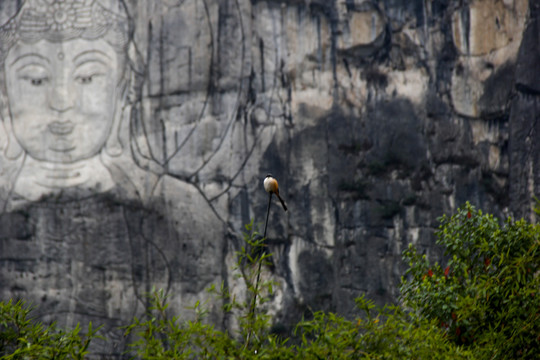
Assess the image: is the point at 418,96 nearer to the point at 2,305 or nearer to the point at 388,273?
the point at 388,273

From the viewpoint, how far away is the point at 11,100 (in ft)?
27.0

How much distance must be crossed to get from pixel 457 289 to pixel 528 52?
532 cm

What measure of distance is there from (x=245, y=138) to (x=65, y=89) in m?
2.01

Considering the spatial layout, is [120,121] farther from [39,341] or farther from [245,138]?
[39,341]

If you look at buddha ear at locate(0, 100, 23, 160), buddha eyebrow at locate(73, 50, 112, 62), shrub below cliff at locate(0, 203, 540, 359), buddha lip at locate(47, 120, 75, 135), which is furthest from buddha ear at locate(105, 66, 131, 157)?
shrub below cliff at locate(0, 203, 540, 359)

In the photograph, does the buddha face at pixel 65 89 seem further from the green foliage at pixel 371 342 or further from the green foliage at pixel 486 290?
the green foliage at pixel 371 342

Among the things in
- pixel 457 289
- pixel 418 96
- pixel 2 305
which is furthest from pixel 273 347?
pixel 418 96

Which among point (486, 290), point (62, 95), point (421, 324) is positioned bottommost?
point (421, 324)

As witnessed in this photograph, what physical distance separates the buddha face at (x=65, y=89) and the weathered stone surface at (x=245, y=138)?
0.05ft

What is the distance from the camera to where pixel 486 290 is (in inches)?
121

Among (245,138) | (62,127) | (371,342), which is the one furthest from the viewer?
(62,127)

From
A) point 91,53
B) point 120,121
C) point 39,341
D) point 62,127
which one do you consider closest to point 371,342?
point 39,341

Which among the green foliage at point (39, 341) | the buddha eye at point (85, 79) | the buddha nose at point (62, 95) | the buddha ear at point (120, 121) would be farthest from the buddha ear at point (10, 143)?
the green foliage at point (39, 341)

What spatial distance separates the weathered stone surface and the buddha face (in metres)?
0.02
